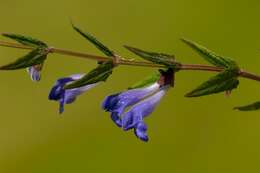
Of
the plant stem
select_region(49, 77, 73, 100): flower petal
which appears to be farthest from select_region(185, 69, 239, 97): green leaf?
select_region(49, 77, 73, 100): flower petal

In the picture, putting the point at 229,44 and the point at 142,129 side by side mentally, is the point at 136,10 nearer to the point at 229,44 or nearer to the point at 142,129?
the point at 229,44

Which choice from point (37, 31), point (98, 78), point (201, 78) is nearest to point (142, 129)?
point (98, 78)

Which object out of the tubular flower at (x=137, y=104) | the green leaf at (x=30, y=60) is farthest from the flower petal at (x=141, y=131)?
the green leaf at (x=30, y=60)

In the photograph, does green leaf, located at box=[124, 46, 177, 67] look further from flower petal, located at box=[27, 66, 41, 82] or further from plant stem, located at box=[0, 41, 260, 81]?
flower petal, located at box=[27, 66, 41, 82]

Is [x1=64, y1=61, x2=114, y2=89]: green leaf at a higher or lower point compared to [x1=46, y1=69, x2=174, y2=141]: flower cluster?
higher

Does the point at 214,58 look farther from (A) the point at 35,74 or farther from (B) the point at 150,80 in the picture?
(A) the point at 35,74

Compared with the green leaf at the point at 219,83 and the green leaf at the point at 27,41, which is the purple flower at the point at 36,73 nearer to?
the green leaf at the point at 27,41
